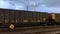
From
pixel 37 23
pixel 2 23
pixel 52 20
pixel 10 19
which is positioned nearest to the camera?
pixel 2 23

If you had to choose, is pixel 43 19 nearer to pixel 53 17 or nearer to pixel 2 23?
pixel 53 17

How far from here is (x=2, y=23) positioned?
3011cm

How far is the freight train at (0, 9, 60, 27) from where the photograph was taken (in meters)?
30.9

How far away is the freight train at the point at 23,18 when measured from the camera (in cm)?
3090

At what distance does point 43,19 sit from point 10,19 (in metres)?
13.3

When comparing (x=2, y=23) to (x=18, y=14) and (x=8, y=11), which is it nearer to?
(x=8, y=11)

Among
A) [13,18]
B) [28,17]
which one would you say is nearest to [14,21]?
[13,18]

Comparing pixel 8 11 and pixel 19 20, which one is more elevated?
pixel 8 11

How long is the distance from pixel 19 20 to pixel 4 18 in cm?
475

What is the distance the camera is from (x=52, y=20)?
149 feet

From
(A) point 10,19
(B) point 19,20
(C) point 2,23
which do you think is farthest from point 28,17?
(C) point 2,23

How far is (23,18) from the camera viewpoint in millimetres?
35562

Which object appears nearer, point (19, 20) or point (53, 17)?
point (19, 20)

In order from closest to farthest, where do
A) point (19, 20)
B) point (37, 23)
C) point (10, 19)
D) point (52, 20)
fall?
point (10, 19), point (19, 20), point (37, 23), point (52, 20)
